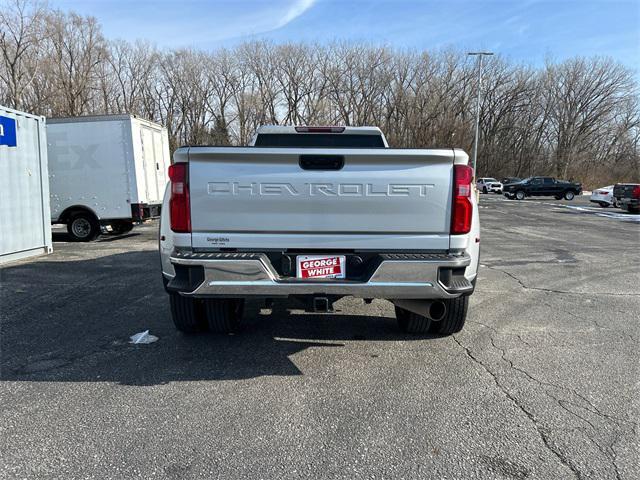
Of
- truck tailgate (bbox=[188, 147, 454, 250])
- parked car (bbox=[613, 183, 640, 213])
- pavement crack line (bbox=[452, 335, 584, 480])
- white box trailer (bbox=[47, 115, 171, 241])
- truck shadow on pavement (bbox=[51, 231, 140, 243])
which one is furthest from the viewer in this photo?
parked car (bbox=[613, 183, 640, 213])

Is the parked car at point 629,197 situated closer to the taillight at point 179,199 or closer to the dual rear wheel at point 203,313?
the dual rear wheel at point 203,313

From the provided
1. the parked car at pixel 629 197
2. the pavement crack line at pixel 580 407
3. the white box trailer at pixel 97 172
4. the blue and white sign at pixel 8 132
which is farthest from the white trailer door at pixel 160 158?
the parked car at pixel 629 197

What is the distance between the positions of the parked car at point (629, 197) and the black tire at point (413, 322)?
2277 centimetres

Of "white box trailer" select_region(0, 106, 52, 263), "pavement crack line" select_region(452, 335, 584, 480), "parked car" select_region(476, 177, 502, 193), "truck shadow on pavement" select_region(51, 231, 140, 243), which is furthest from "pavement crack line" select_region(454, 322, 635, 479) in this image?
"parked car" select_region(476, 177, 502, 193)

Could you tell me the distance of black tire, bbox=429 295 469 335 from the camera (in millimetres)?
4039

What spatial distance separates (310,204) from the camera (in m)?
3.28

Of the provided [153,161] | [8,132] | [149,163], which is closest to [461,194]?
[8,132]

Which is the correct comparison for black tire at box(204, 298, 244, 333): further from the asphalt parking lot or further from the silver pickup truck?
the silver pickup truck

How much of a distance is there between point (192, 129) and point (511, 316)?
53.7 m

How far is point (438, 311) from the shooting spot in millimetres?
4086

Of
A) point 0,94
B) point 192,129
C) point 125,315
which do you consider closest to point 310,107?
point 192,129

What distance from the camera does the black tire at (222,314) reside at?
4.13 meters

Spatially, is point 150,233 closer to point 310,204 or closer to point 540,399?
point 310,204

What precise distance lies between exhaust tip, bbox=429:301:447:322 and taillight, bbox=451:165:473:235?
3.28 ft
